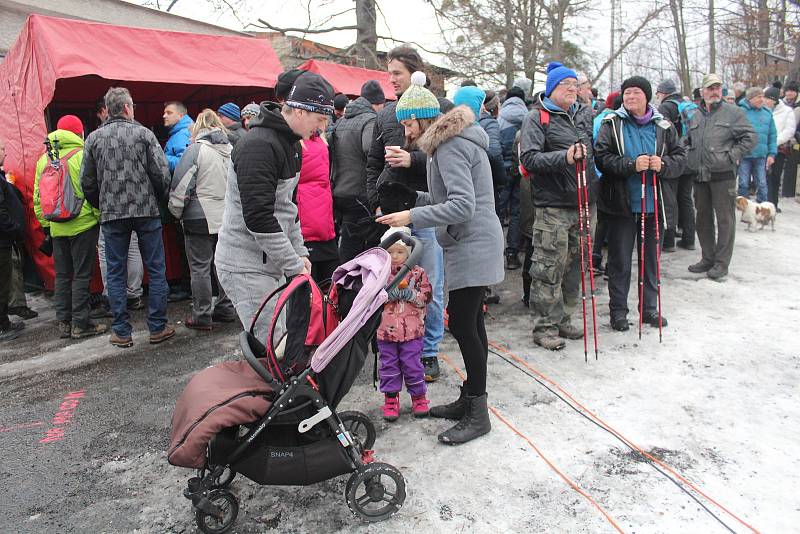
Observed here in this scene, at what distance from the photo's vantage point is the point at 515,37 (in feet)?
59.2

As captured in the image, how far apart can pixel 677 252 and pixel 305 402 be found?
6516 millimetres

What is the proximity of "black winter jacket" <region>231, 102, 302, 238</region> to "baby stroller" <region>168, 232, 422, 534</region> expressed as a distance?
0.50 metres

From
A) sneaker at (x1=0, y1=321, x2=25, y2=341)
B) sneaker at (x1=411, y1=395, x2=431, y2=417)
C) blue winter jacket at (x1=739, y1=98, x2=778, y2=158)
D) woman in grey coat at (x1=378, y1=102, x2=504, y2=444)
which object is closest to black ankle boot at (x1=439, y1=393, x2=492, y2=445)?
woman in grey coat at (x1=378, y1=102, x2=504, y2=444)

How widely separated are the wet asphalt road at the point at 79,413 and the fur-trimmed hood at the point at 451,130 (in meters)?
2.46

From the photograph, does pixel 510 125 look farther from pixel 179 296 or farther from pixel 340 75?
pixel 179 296

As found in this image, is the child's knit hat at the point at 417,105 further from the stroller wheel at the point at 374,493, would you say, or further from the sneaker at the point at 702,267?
the sneaker at the point at 702,267

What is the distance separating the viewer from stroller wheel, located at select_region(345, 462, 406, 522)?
2631mm

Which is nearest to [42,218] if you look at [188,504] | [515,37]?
[188,504]

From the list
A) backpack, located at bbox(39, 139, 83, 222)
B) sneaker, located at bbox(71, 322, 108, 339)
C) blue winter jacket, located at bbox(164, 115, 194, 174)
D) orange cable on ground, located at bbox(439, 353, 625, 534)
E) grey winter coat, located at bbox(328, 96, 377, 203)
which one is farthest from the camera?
blue winter jacket, located at bbox(164, 115, 194, 174)

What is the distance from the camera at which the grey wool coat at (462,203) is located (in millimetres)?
3156

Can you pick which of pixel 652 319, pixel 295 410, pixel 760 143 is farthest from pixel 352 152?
pixel 760 143

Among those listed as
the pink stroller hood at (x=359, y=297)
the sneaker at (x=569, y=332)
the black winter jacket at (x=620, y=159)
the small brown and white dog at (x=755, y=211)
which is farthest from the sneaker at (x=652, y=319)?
the small brown and white dog at (x=755, y=211)

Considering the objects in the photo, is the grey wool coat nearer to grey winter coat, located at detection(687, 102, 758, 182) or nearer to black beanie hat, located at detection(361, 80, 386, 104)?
black beanie hat, located at detection(361, 80, 386, 104)

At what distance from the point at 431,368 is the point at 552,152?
195 cm
